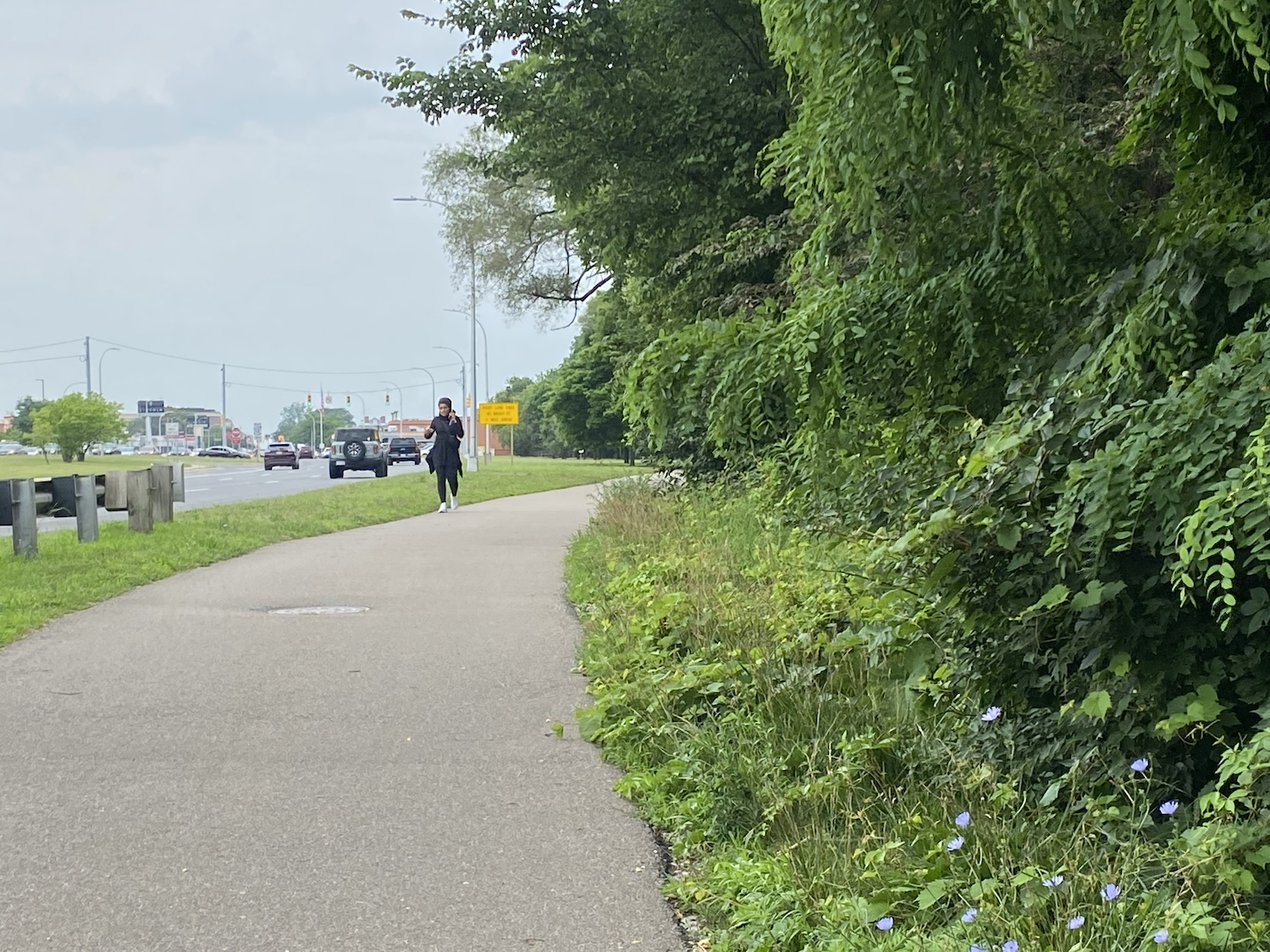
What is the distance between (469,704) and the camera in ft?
22.2

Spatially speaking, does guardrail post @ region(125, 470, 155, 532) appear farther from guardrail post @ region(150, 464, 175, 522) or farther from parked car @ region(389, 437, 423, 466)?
parked car @ region(389, 437, 423, 466)

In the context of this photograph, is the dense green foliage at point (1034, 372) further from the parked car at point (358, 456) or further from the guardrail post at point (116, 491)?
the parked car at point (358, 456)

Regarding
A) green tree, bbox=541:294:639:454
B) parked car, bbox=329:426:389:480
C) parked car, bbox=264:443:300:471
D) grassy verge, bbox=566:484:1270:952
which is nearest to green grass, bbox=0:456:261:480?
parked car, bbox=264:443:300:471

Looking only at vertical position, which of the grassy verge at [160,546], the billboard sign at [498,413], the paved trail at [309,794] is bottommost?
the paved trail at [309,794]

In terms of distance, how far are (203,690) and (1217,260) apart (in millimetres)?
5577

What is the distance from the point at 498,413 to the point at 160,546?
47896 mm

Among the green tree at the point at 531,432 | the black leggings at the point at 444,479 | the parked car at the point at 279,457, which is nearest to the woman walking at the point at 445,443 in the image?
the black leggings at the point at 444,479

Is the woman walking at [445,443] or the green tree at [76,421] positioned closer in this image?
the woman walking at [445,443]

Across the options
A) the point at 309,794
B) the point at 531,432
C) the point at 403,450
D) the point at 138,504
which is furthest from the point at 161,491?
the point at 531,432

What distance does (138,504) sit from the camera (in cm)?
1630

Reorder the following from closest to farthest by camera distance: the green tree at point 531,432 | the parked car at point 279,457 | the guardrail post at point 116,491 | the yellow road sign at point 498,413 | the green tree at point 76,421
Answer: the guardrail post at point 116,491 < the yellow road sign at point 498,413 < the parked car at point 279,457 < the green tree at point 76,421 < the green tree at point 531,432

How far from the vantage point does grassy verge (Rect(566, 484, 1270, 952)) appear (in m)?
3.11

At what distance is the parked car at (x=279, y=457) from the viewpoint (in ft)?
206

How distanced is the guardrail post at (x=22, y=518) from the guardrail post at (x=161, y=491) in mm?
3899
